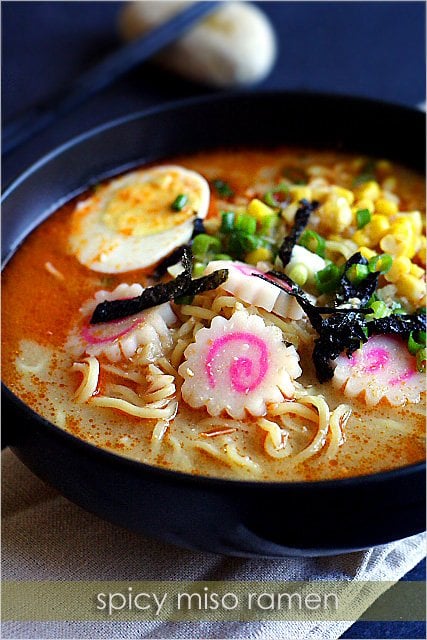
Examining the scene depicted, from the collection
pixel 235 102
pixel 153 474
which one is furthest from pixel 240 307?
pixel 235 102

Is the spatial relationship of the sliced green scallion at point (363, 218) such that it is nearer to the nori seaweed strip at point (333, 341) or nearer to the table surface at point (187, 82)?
the nori seaweed strip at point (333, 341)

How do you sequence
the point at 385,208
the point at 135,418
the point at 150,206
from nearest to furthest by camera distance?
1. the point at 135,418
2. the point at 385,208
3. the point at 150,206

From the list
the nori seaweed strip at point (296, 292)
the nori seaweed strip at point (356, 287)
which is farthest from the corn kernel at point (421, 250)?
the nori seaweed strip at point (296, 292)

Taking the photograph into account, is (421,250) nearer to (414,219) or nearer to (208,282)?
(414,219)

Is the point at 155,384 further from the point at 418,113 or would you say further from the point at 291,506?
the point at 418,113

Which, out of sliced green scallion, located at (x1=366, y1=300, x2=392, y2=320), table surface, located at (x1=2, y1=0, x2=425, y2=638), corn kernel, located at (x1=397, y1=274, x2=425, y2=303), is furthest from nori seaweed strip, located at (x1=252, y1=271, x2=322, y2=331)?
table surface, located at (x1=2, y1=0, x2=425, y2=638)

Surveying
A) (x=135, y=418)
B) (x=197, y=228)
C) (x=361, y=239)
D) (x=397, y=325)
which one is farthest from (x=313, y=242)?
(x=135, y=418)

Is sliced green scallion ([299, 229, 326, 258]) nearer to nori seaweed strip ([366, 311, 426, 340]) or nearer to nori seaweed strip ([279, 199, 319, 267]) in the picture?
nori seaweed strip ([279, 199, 319, 267])
